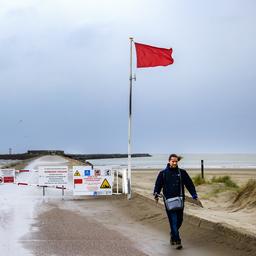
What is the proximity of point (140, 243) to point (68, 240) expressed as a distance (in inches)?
54.8

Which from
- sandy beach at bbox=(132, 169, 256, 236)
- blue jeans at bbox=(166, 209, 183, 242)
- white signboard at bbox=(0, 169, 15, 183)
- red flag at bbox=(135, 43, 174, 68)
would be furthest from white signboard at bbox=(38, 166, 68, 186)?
A: blue jeans at bbox=(166, 209, 183, 242)

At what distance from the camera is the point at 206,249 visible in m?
10.1

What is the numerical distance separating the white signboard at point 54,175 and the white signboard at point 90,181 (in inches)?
49.9

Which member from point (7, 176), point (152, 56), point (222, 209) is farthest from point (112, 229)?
point (7, 176)

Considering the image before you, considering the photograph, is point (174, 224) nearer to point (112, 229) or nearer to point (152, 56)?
point (112, 229)

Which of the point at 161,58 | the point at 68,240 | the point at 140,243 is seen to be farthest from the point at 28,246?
the point at 161,58

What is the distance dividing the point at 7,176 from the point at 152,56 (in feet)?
27.1

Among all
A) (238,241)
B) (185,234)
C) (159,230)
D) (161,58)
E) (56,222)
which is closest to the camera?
(238,241)

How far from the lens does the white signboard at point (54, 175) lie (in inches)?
856

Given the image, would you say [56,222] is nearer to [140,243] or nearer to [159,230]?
[159,230]

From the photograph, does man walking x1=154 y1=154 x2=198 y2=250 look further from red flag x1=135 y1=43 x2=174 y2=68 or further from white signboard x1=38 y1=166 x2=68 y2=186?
white signboard x1=38 y1=166 x2=68 y2=186

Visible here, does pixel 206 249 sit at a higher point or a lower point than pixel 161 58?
lower

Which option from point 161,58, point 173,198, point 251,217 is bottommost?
point 251,217

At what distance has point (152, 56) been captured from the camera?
61.3 ft
